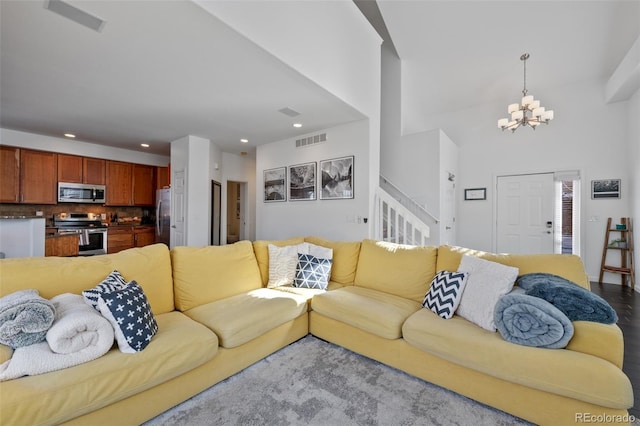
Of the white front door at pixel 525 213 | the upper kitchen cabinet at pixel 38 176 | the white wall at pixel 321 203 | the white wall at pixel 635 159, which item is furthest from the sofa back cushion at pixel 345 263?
the upper kitchen cabinet at pixel 38 176

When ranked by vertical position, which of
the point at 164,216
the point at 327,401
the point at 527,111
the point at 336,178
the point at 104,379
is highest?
the point at 527,111

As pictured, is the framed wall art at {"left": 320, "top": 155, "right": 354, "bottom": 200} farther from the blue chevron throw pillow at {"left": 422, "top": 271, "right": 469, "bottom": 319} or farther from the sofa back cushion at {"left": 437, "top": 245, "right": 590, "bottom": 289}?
the blue chevron throw pillow at {"left": 422, "top": 271, "right": 469, "bottom": 319}

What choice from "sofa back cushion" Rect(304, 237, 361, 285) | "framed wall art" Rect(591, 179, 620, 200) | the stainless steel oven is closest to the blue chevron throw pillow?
"sofa back cushion" Rect(304, 237, 361, 285)

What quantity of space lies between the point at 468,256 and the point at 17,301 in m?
2.79

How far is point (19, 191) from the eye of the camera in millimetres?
4441

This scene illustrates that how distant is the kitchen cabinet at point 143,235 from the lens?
18.9 feet

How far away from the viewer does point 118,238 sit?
547 centimetres

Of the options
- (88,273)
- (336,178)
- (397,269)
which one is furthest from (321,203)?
(88,273)

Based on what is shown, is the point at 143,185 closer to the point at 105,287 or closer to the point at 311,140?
the point at 311,140

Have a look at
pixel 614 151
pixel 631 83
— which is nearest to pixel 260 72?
pixel 631 83

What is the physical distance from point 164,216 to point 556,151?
308 inches

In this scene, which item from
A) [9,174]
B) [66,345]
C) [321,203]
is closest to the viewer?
[66,345]

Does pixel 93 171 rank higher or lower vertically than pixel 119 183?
higher

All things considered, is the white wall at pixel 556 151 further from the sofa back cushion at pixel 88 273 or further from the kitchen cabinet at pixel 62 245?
the kitchen cabinet at pixel 62 245
